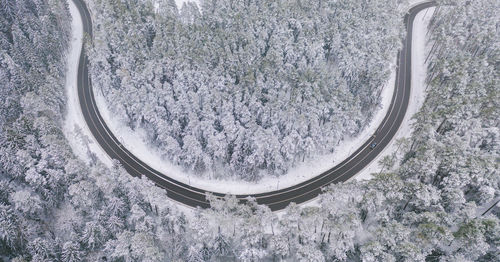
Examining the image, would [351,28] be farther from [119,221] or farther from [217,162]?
[119,221]

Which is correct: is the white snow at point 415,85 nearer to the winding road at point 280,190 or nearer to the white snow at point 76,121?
the winding road at point 280,190

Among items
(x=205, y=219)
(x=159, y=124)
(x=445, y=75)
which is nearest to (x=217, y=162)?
(x=159, y=124)

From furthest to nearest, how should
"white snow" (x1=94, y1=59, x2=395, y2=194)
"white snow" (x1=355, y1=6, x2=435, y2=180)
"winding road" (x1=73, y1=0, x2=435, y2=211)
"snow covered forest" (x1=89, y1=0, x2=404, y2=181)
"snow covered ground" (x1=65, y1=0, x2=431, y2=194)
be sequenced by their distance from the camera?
"white snow" (x1=355, y1=6, x2=435, y2=180) < "snow covered ground" (x1=65, y1=0, x2=431, y2=194) < "white snow" (x1=94, y1=59, x2=395, y2=194) < "snow covered forest" (x1=89, y1=0, x2=404, y2=181) < "winding road" (x1=73, y1=0, x2=435, y2=211)

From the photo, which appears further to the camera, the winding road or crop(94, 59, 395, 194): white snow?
crop(94, 59, 395, 194): white snow

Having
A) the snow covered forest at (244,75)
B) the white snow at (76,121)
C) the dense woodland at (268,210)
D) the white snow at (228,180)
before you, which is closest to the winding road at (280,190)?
the white snow at (228,180)

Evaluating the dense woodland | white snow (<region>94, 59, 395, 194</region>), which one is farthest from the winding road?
the dense woodland

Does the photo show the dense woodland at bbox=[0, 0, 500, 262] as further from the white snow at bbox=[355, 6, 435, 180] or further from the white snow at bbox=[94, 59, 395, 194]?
A: the white snow at bbox=[94, 59, 395, 194]

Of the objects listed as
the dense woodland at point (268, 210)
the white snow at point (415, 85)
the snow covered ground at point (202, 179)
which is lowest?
the dense woodland at point (268, 210)
